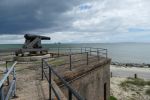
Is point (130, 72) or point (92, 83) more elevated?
point (92, 83)

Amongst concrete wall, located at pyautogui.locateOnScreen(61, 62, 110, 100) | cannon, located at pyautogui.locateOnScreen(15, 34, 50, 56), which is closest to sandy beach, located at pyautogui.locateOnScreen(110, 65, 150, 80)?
cannon, located at pyautogui.locateOnScreen(15, 34, 50, 56)

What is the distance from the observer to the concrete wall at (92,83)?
10744 mm

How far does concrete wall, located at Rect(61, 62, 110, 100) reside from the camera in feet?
35.2

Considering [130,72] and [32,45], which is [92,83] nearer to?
[32,45]

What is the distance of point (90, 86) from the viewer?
12328 millimetres

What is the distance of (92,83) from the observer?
12680mm

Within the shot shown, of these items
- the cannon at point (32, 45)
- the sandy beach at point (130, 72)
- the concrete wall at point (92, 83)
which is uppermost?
the cannon at point (32, 45)

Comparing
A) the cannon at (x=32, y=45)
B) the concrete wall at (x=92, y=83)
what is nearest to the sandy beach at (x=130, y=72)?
the cannon at (x=32, y=45)

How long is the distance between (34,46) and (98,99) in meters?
8.29

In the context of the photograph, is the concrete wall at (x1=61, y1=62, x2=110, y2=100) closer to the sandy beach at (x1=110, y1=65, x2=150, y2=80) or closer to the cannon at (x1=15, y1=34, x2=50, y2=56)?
the cannon at (x1=15, y1=34, x2=50, y2=56)

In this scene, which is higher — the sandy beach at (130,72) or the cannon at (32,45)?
the cannon at (32,45)

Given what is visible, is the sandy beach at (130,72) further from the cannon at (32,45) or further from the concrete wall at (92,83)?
the concrete wall at (92,83)

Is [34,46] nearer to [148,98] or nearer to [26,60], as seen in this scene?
[26,60]

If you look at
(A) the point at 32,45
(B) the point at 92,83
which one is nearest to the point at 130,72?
(A) the point at 32,45
